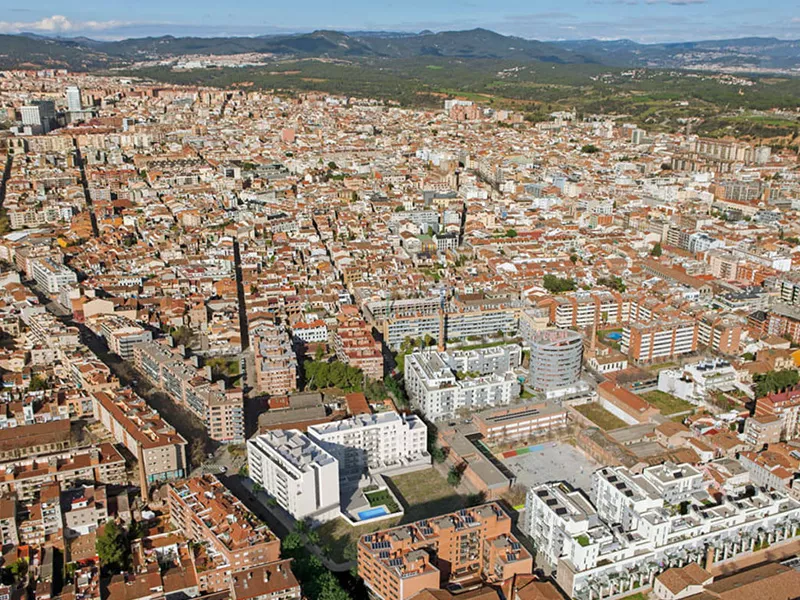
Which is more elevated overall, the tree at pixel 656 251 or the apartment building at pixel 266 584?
the tree at pixel 656 251

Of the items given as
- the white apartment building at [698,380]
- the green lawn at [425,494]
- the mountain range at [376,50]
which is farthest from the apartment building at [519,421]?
the mountain range at [376,50]

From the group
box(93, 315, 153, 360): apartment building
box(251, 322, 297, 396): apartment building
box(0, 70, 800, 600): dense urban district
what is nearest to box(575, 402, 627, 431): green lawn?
box(0, 70, 800, 600): dense urban district

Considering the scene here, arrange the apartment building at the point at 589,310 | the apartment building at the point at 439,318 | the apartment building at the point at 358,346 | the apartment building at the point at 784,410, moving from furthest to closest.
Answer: the apartment building at the point at 589,310
the apartment building at the point at 439,318
the apartment building at the point at 358,346
the apartment building at the point at 784,410

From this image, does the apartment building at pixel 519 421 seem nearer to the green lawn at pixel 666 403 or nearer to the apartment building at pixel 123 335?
the green lawn at pixel 666 403

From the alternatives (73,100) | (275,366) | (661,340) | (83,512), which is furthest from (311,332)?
(73,100)

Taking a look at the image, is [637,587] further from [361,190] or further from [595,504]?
[361,190]

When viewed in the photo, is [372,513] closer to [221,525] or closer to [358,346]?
[221,525]
